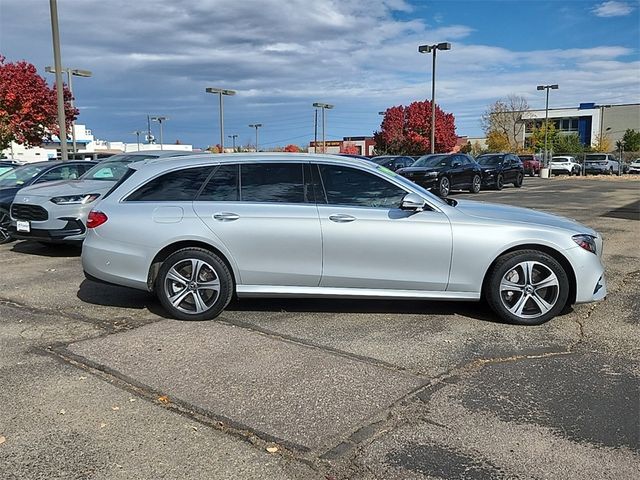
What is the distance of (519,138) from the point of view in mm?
76438

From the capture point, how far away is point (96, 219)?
19.0 feet

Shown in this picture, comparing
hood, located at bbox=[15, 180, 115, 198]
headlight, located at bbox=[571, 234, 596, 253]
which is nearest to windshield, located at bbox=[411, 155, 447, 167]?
hood, located at bbox=[15, 180, 115, 198]

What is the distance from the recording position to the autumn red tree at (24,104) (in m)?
29.4

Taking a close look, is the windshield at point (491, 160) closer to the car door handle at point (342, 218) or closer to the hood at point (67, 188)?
the hood at point (67, 188)

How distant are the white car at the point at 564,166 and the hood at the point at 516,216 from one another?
41587 mm

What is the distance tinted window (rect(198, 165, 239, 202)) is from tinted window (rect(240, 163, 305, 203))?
0.25ft

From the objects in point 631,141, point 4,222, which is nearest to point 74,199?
point 4,222

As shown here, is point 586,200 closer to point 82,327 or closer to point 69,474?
point 82,327

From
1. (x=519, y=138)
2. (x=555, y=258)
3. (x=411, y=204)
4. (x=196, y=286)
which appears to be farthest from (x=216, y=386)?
(x=519, y=138)

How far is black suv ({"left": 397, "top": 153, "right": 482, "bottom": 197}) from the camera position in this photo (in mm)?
20078

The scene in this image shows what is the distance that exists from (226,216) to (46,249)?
6064 millimetres

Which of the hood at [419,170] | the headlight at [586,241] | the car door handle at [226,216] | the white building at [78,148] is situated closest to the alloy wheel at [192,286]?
the car door handle at [226,216]

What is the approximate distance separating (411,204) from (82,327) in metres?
3.27

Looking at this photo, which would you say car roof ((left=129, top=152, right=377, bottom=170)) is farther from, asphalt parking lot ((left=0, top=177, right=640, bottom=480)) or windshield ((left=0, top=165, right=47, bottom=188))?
windshield ((left=0, top=165, right=47, bottom=188))
